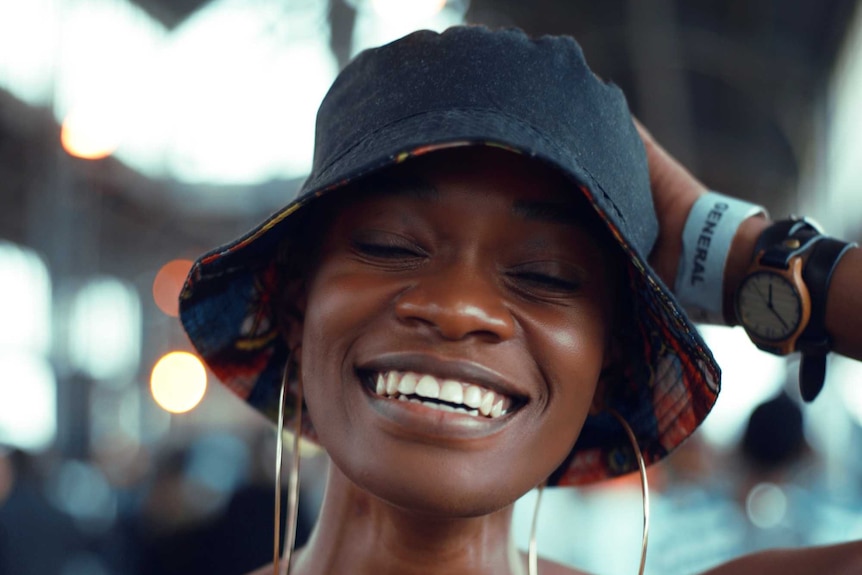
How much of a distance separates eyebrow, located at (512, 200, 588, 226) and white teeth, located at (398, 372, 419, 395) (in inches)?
10.7

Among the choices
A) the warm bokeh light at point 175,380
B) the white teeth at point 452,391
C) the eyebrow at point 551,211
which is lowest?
the warm bokeh light at point 175,380

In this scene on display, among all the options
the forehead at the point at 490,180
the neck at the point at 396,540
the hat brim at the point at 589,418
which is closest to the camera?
the hat brim at the point at 589,418

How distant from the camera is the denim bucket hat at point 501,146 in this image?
119cm

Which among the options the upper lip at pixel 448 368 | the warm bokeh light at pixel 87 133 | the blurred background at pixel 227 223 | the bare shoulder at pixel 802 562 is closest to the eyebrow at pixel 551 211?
the upper lip at pixel 448 368

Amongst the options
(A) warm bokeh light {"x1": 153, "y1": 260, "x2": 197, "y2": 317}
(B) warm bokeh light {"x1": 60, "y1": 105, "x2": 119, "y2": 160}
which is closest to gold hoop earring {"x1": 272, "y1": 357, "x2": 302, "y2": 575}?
(B) warm bokeh light {"x1": 60, "y1": 105, "x2": 119, "y2": 160}

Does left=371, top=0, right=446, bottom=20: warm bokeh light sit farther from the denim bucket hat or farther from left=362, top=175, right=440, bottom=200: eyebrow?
left=362, top=175, right=440, bottom=200: eyebrow

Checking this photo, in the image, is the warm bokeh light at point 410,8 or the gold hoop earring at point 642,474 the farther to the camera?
the warm bokeh light at point 410,8

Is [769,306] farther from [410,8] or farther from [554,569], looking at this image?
[410,8]

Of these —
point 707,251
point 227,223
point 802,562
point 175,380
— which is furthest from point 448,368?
point 227,223

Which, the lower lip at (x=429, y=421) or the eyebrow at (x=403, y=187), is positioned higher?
the eyebrow at (x=403, y=187)

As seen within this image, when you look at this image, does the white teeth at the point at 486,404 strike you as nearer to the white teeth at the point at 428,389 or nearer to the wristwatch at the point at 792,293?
the white teeth at the point at 428,389

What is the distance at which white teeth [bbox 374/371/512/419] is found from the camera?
122 centimetres

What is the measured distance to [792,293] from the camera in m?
1.55

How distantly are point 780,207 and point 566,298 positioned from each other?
1691cm
